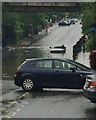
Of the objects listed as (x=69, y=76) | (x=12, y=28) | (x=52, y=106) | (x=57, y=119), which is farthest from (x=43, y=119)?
(x=12, y=28)

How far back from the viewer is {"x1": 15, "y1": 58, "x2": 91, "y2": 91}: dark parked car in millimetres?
19609

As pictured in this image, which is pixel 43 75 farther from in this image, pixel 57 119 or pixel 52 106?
pixel 57 119

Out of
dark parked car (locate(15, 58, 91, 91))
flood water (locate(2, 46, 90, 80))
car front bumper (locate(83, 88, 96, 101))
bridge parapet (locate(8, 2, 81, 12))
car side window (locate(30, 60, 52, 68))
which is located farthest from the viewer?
bridge parapet (locate(8, 2, 81, 12))

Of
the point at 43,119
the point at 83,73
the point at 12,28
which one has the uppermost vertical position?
the point at 12,28

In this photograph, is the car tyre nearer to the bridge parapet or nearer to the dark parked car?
the dark parked car

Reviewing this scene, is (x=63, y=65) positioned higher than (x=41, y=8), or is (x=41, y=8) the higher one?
(x=41, y=8)

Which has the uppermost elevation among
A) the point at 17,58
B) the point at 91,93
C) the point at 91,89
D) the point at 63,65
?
the point at 17,58

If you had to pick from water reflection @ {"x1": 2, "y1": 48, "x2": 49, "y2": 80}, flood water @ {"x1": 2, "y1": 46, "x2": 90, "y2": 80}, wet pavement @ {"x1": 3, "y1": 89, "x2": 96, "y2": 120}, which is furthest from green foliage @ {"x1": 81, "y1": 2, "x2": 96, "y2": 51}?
wet pavement @ {"x1": 3, "y1": 89, "x2": 96, "y2": 120}

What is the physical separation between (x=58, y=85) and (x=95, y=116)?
5.98 meters

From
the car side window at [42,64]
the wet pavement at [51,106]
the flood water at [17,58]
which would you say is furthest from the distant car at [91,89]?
the flood water at [17,58]

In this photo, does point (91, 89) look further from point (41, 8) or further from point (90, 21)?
point (41, 8)

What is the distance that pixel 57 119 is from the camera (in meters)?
13.5

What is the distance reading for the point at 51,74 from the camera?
19906 millimetres

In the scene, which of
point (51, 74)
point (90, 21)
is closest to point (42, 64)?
point (51, 74)
